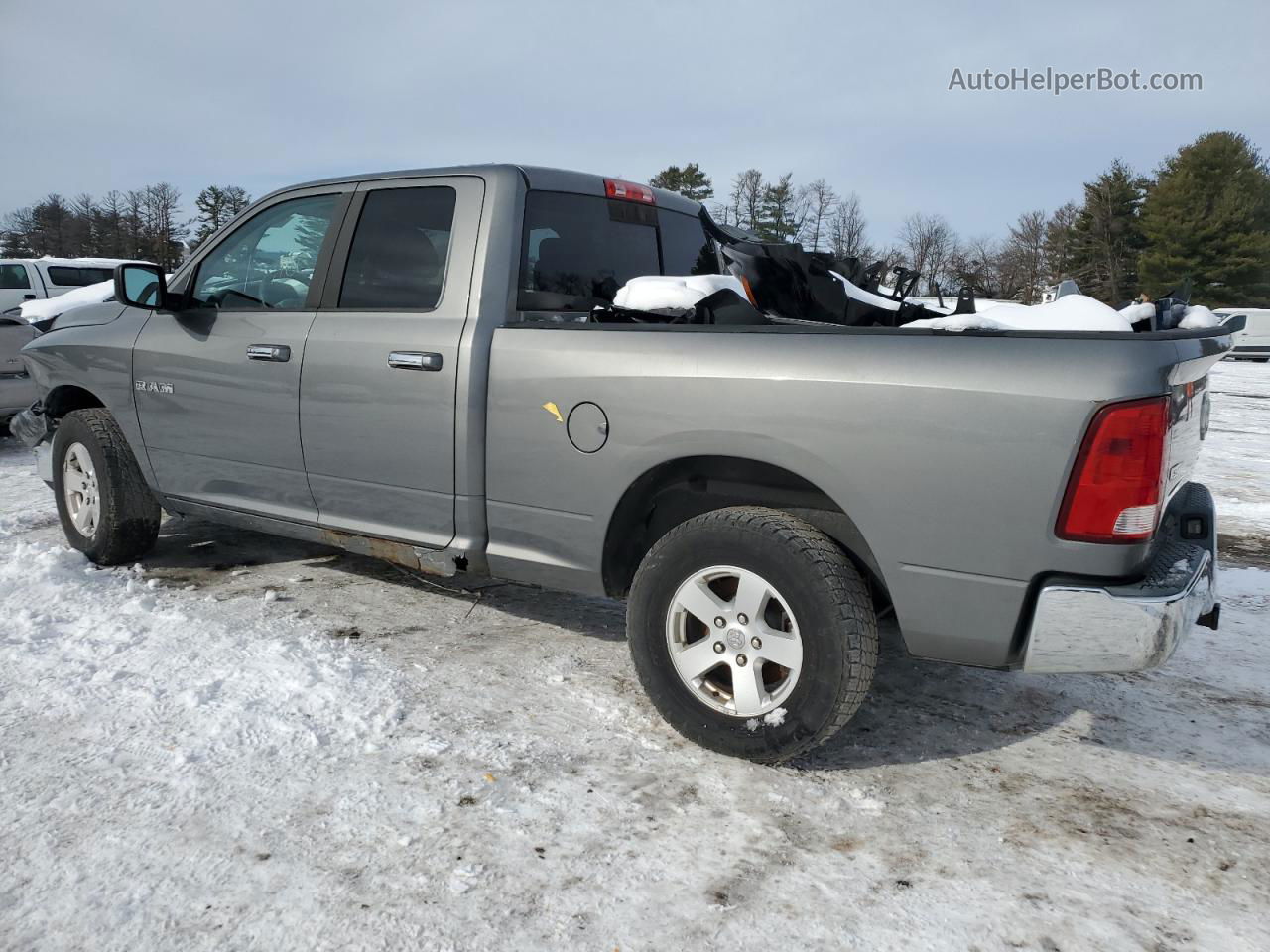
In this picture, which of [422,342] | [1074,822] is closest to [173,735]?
[422,342]

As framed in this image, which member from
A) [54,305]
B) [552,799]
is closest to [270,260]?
[552,799]

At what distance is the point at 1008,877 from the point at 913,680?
137 centimetres

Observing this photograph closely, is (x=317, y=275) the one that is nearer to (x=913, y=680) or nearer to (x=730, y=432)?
(x=730, y=432)

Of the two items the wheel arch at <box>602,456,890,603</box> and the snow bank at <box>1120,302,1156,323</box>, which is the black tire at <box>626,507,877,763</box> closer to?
the wheel arch at <box>602,456,890,603</box>

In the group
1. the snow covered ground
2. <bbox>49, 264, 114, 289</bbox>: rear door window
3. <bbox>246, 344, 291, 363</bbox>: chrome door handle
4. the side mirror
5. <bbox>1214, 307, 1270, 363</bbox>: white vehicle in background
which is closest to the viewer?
the snow covered ground

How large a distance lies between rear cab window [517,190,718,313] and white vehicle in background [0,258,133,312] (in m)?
17.1

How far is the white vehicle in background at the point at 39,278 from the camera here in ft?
58.3

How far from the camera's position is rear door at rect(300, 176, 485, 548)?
3.49 metres

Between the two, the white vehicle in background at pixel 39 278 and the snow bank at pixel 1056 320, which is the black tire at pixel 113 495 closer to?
the snow bank at pixel 1056 320

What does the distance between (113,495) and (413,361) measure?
7.37ft

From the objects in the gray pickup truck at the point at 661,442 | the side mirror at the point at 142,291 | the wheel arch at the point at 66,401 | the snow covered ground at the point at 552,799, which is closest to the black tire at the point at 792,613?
the gray pickup truck at the point at 661,442

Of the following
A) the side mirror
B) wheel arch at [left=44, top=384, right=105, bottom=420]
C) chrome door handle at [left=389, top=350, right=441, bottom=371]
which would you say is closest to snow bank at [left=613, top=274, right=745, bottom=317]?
chrome door handle at [left=389, top=350, right=441, bottom=371]

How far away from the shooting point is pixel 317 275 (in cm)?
398

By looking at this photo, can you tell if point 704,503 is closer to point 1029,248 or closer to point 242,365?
point 242,365
